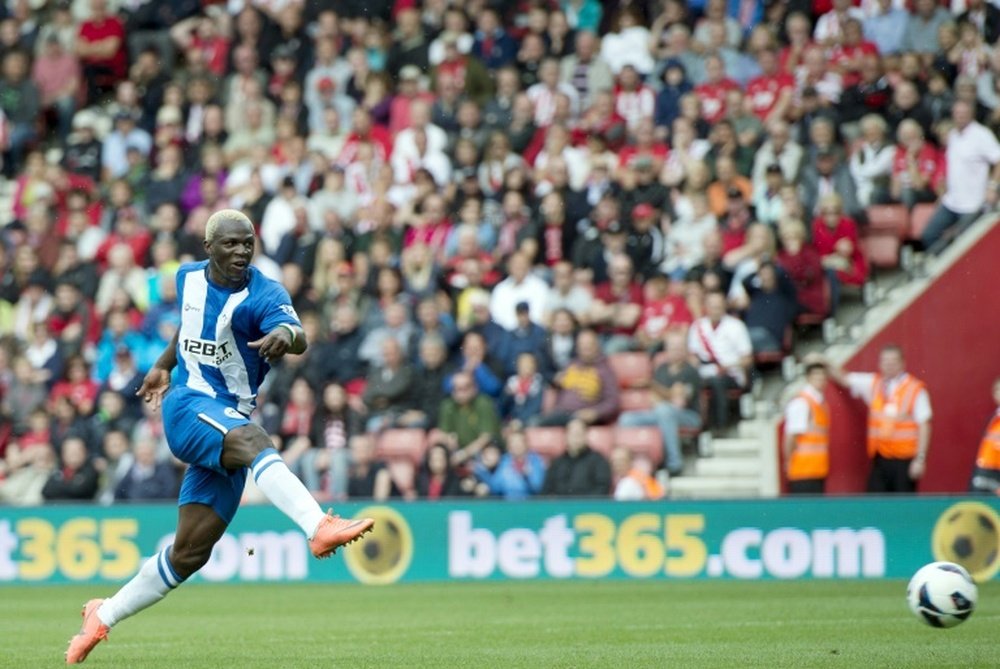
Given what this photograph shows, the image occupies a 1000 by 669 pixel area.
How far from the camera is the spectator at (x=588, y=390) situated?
1909 centimetres

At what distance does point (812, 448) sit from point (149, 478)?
7.14 metres

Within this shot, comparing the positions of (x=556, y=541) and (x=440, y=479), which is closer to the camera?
(x=556, y=541)

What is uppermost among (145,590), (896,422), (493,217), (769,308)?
(493,217)

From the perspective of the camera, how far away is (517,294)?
20281 mm

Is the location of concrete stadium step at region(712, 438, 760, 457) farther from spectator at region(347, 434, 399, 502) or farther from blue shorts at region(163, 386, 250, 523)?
blue shorts at region(163, 386, 250, 523)

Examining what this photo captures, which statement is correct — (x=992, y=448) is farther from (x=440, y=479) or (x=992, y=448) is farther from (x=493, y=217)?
(x=493, y=217)

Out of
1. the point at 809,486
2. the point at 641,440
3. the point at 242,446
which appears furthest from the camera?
the point at 641,440

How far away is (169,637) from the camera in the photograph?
40.7ft

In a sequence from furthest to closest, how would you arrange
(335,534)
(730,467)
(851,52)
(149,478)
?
(851,52) < (149,478) < (730,467) < (335,534)

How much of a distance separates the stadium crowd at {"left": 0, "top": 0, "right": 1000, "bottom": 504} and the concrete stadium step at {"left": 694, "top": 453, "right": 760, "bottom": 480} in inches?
15.0

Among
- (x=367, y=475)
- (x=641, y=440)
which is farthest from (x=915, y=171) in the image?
(x=367, y=475)

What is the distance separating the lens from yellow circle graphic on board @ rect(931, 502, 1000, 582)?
1678cm

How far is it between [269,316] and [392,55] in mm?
14517

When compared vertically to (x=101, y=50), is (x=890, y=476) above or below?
below
